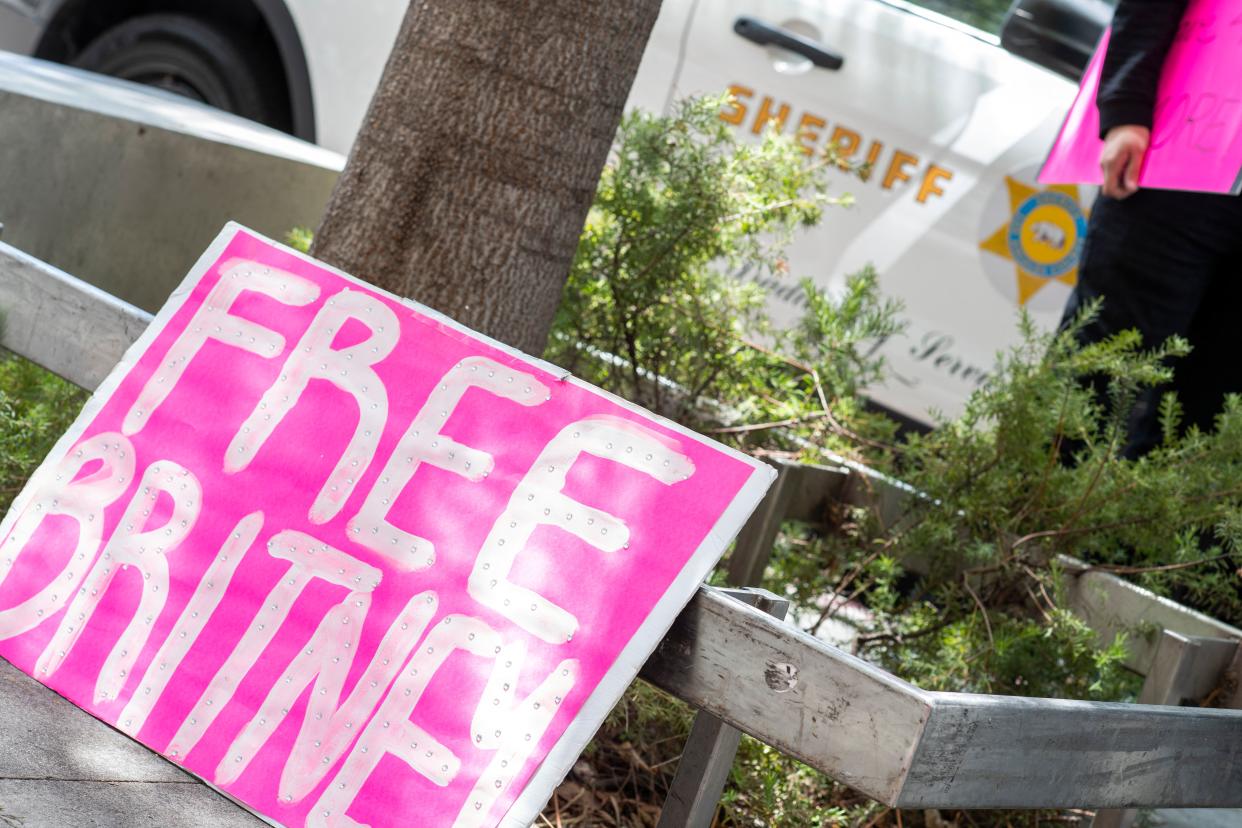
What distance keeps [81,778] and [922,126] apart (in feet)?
11.9

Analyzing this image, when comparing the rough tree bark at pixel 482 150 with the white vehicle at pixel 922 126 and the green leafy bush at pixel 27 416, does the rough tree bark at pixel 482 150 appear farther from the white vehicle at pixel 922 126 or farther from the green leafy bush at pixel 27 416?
the white vehicle at pixel 922 126

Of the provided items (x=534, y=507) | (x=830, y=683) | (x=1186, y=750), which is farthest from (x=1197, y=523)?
(x=534, y=507)

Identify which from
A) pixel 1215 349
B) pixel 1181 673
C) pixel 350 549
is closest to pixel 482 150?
pixel 350 549

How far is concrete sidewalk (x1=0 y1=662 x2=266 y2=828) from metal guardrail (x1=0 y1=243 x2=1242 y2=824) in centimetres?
67

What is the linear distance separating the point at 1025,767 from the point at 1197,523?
0.99 metres

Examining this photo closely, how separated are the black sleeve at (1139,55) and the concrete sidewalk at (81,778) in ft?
8.07

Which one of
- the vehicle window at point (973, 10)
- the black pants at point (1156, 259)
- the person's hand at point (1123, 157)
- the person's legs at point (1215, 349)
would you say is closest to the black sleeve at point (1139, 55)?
the person's hand at point (1123, 157)

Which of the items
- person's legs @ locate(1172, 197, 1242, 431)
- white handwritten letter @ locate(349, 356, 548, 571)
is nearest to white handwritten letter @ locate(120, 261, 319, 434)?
white handwritten letter @ locate(349, 356, 548, 571)

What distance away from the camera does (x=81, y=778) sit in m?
1.97

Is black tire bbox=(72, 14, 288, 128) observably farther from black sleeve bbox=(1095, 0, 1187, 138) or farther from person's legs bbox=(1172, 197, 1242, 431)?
person's legs bbox=(1172, 197, 1242, 431)

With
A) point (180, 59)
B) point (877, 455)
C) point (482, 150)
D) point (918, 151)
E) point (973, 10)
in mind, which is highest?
point (973, 10)

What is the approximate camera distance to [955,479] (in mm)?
2861

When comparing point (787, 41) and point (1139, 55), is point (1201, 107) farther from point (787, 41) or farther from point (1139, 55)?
point (787, 41)

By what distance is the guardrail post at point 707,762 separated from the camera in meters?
2.03
